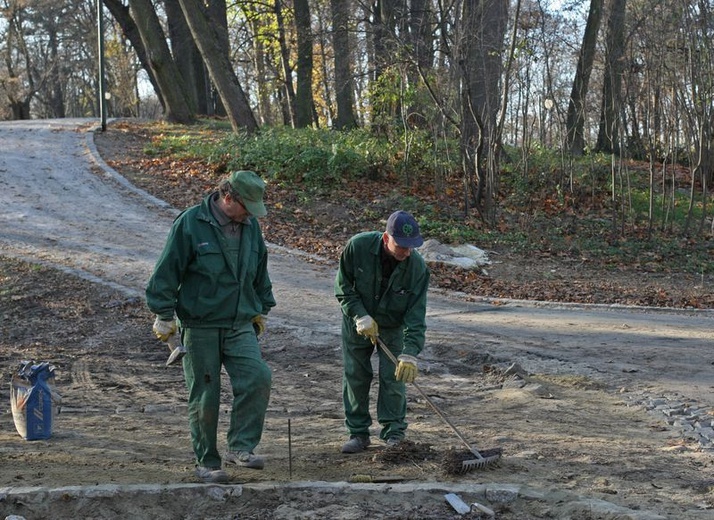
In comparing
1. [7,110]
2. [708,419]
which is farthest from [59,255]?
[7,110]

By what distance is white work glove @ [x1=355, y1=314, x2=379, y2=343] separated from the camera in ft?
18.6

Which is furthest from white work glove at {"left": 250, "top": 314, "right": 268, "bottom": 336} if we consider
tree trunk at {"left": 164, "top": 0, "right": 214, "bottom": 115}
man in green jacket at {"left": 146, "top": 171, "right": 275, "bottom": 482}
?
tree trunk at {"left": 164, "top": 0, "right": 214, "bottom": 115}

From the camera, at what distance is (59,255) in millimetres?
12086

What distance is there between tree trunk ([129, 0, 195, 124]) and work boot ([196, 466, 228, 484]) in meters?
18.2

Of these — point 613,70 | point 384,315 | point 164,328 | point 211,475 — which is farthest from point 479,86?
point 211,475

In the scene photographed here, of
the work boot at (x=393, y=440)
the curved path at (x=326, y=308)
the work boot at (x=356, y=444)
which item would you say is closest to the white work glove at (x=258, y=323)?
the work boot at (x=356, y=444)

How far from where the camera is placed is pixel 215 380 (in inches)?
205

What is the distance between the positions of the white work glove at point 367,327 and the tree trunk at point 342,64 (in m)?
15.9

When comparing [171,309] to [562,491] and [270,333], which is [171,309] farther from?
[270,333]

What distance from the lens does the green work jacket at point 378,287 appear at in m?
5.78

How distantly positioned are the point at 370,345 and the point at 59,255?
288 inches

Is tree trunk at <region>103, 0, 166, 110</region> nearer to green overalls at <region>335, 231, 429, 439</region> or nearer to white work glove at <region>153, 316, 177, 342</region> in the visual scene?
green overalls at <region>335, 231, 429, 439</region>

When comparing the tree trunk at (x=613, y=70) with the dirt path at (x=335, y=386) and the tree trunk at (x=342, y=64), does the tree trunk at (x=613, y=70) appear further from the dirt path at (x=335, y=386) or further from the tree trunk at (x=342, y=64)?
the dirt path at (x=335, y=386)

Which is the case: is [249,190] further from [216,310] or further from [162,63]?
[162,63]
